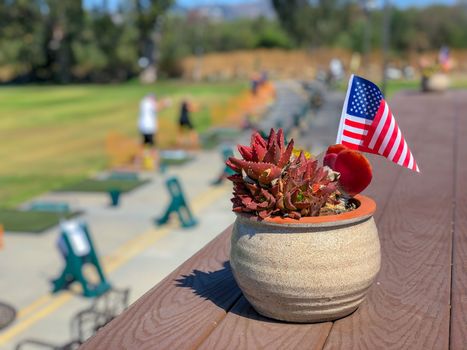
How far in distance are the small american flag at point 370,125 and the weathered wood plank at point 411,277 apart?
2.05ft

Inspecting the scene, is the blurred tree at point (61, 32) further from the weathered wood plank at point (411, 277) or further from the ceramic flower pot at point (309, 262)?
the ceramic flower pot at point (309, 262)

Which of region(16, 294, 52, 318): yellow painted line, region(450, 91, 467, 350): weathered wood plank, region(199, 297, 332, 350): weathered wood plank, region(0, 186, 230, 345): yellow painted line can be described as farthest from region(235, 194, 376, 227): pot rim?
region(16, 294, 52, 318): yellow painted line

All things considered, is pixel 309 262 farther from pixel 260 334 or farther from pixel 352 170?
pixel 352 170

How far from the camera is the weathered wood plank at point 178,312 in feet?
9.26

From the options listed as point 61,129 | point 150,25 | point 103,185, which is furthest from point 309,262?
point 150,25

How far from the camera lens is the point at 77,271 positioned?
8211mm

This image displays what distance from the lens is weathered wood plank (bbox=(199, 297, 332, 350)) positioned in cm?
278

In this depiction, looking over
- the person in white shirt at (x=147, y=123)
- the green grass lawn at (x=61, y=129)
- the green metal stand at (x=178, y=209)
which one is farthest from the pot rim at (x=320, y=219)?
the person in white shirt at (x=147, y=123)


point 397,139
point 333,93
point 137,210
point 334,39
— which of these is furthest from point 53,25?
point 397,139

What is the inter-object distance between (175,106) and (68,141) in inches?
525

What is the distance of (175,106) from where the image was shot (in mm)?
37625

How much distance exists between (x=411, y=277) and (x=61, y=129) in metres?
26.9

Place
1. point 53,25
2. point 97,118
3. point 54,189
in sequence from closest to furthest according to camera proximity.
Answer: point 54,189 → point 97,118 → point 53,25

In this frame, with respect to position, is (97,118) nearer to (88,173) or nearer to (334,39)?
(88,173)
